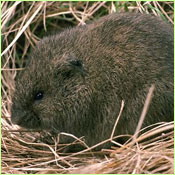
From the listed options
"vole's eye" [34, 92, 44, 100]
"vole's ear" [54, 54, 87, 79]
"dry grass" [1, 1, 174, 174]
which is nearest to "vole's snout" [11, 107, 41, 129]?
"vole's eye" [34, 92, 44, 100]

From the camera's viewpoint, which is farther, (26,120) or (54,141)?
(54,141)

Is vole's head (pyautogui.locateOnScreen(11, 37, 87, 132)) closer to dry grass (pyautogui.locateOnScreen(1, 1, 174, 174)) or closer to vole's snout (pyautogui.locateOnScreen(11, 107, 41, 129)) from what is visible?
vole's snout (pyautogui.locateOnScreen(11, 107, 41, 129))

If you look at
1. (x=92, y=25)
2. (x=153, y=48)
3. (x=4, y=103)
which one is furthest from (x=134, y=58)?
(x=4, y=103)

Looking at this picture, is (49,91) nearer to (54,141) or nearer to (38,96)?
(38,96)

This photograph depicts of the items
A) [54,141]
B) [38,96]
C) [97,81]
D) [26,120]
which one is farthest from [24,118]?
[97,81]

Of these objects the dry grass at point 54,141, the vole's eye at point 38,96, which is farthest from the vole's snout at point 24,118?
the dry grass at point 54,141

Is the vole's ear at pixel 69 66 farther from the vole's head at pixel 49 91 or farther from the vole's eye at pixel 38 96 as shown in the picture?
the vole's eye at pixel 38 96
